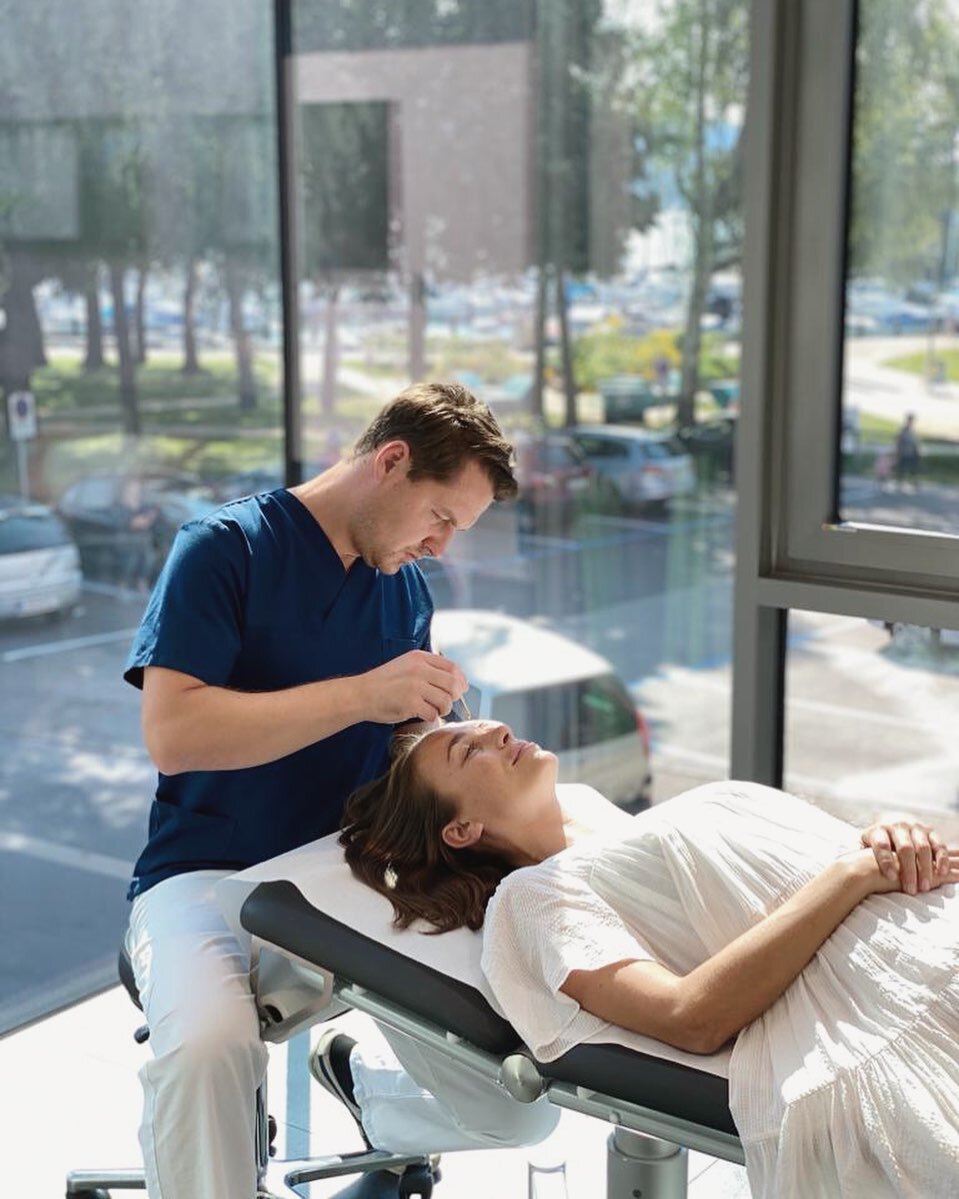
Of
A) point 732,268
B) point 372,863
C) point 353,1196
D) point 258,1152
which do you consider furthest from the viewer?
point 732,268

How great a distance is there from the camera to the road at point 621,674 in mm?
2664

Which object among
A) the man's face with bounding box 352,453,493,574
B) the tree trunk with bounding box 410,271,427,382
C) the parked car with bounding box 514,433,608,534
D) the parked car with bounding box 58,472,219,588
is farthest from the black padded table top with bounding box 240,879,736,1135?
the tree trunk with bounding box 410,271,427,382

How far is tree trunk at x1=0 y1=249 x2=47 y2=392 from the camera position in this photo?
8.59 ft

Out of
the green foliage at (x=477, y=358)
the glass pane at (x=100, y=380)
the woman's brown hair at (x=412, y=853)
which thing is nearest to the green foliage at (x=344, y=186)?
the glass pane at (x=100, y=380)

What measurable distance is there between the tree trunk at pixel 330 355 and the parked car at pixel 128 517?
1.45 ft

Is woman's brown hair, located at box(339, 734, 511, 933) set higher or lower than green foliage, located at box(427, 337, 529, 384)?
lower

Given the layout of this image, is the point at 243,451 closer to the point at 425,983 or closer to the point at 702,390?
the point at 702,390

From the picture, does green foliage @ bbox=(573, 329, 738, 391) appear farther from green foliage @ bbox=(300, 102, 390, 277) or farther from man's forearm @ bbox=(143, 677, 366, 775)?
man's forearm @ bbox=(143, 677, 366, 775)

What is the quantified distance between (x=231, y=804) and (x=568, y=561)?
70.2 inches

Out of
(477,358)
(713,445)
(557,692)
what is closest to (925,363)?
(713,445)

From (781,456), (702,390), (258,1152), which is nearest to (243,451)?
(702,390)

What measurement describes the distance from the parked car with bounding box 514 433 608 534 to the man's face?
5.26 feet

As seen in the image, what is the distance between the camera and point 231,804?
185 centimetres

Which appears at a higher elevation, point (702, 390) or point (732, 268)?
point (732, 268)
